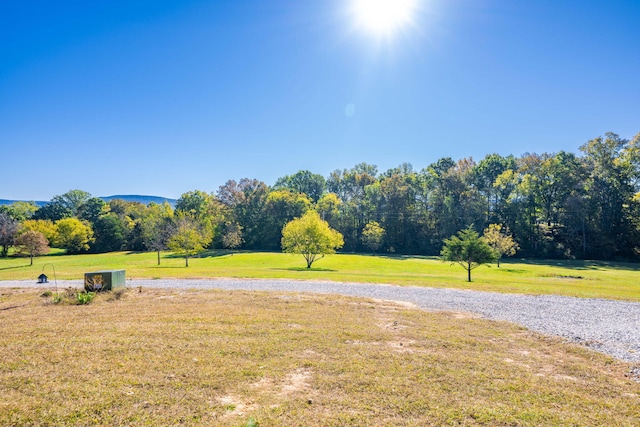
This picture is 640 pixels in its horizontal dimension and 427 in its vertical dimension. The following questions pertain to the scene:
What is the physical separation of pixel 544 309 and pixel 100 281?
18.8 m

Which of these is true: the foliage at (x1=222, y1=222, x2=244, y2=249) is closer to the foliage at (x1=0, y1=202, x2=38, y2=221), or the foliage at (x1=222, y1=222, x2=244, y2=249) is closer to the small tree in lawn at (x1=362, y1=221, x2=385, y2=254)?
the small tree in lawn at (x1=362, y1=221, x2=385, y2=254)

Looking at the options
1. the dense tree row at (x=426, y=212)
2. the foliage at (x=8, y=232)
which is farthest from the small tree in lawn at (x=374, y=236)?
the foliage at (x=8, y=232)

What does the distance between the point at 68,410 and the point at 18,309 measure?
407 inches

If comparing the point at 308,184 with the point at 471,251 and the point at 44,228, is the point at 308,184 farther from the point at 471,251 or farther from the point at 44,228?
the point at 471,251

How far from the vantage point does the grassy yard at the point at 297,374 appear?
15.5 feet

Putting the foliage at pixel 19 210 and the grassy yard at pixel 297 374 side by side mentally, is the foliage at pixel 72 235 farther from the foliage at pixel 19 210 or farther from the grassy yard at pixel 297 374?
the grassy yard at pixel 297 374

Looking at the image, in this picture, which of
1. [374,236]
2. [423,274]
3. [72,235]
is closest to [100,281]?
[423,274]

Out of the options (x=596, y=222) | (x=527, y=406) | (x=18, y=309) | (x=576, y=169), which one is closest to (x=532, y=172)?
(x=576, y=169)

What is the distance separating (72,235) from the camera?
58.9 metres

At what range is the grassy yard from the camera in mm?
4730

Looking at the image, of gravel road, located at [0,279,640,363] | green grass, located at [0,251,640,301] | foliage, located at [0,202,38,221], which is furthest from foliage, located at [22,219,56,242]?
gravel road, located at [0,279,640,363]

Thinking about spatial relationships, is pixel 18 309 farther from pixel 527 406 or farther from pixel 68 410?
pixel 527 406

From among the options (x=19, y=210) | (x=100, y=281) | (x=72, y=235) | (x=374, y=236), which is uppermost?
(x=19, y=210)

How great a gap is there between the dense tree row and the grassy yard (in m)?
34.4
